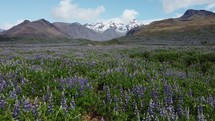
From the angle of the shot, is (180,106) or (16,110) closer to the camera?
(16,110)

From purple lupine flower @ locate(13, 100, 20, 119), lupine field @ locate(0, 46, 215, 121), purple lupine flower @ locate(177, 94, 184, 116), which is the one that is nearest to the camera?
purple lupine flower @ locate(13, 100, 20, 119)

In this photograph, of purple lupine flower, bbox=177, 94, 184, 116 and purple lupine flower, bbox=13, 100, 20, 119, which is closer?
purple lupine flower, bbox=13, 100, 20, 119

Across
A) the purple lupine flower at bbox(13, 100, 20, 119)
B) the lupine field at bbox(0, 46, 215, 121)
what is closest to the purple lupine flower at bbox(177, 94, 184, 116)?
the lupine field at bbox(0, 46, 215, 121)

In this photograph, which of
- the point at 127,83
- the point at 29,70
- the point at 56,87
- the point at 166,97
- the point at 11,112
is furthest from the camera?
the point at 29,70

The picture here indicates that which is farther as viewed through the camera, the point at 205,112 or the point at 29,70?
the point at 29,70

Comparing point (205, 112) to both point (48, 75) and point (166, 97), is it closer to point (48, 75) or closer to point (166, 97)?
point (166, 97)

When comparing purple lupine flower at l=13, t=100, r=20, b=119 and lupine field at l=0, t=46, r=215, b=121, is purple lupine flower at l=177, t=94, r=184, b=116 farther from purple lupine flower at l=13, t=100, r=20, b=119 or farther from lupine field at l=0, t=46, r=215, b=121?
purple lupine flower at l=13, t=100, r=20, b=119

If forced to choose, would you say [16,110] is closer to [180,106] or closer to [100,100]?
[100,100]

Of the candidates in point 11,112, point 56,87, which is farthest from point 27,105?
point 56,87

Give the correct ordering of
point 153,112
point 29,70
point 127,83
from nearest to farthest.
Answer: point 153,112 < point 127,83 < point 29,70

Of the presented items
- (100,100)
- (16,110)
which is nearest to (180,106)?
(100,100)

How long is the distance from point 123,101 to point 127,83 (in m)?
1.47

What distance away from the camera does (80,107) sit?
19.7 feet

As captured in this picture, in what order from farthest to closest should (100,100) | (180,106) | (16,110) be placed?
(100,100), (180,106), (16,110)
